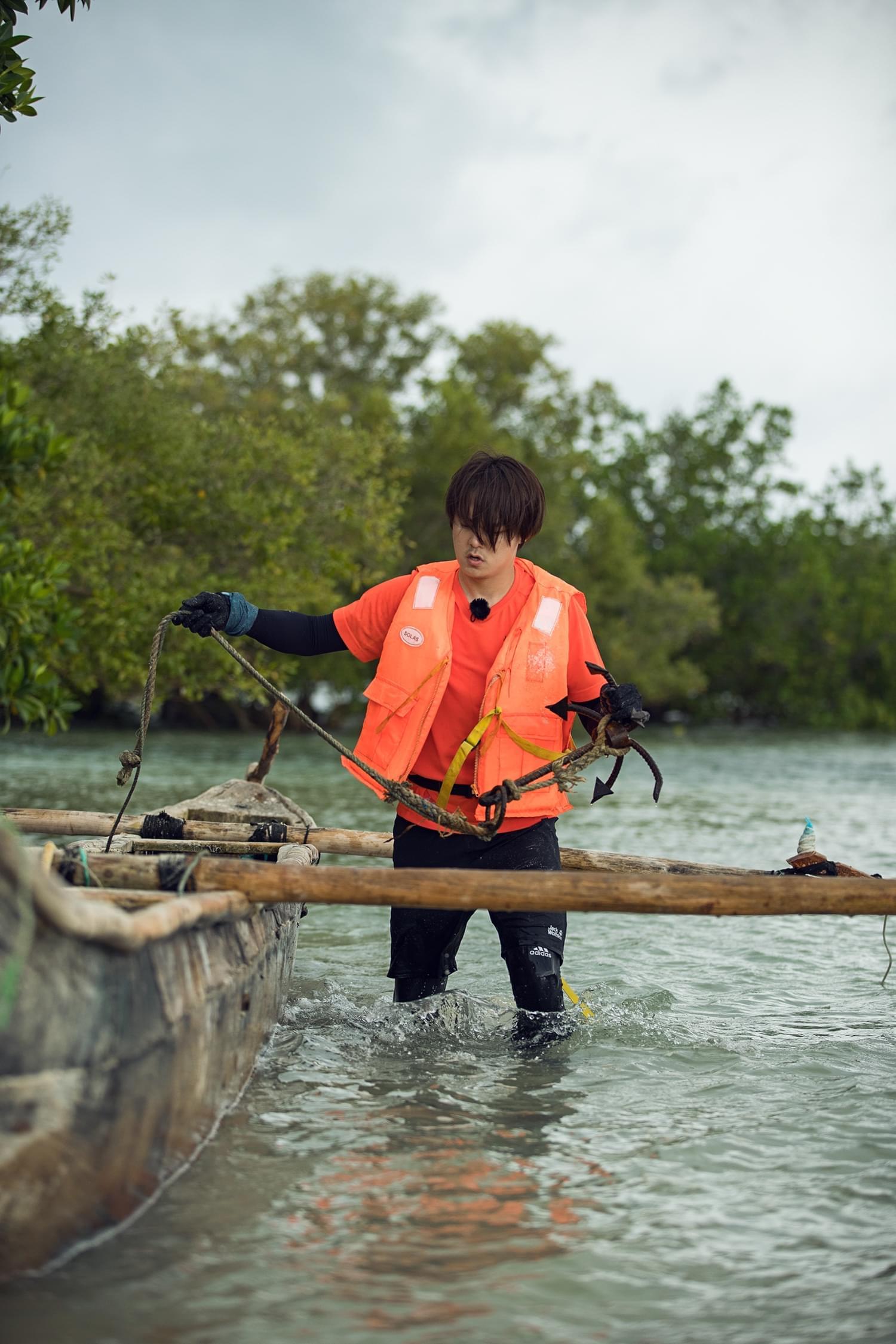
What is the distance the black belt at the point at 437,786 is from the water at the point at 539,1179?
0.90 meters

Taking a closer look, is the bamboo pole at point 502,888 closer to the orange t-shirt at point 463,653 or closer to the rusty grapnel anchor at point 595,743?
the rusty grapnel anchor at point 595,743

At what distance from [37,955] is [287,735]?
87.4ft

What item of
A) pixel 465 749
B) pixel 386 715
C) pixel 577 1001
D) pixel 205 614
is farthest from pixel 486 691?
pixel 577 1001

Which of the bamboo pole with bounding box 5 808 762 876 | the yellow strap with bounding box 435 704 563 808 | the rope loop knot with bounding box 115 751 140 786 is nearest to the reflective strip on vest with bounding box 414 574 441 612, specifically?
the yellow strap with bounding box 435 704 563 808

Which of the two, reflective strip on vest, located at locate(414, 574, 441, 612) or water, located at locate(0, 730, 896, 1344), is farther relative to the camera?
reflective strip on vest, located at locate(414, 574, 441, 612)

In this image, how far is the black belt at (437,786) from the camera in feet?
14.7

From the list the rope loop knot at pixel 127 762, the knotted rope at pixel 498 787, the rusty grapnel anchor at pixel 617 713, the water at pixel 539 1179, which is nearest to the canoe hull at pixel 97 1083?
the water at pixel 539 1179

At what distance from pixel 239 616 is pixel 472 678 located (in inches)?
32.8

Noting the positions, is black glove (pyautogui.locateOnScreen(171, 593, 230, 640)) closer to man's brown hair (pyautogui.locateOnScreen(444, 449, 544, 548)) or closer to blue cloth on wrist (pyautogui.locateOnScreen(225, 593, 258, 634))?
blue cloth on wrist (pyautogui.locateOnScreen(225, 593, 258, 634))

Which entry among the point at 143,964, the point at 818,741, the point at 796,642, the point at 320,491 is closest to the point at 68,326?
the point at 320,491

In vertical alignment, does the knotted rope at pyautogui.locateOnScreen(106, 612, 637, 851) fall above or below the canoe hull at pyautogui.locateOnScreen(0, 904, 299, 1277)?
above

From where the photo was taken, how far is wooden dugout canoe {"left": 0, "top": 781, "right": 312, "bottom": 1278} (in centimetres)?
261

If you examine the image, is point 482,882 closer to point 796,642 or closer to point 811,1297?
point 811,1297

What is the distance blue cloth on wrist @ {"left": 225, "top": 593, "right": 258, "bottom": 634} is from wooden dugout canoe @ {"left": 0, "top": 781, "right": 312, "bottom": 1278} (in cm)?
111
